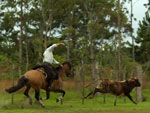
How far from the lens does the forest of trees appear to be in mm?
32644

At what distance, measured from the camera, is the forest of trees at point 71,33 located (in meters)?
32.6

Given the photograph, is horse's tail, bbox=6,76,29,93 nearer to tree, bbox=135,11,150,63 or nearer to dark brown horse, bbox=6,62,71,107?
dark brown horse, bbox=6,62,71,107

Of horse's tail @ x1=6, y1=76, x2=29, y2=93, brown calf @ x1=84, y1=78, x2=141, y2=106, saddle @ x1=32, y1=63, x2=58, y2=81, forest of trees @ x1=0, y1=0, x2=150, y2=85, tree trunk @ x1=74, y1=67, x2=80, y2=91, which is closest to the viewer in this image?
horse's tail @ x1=6, y1=76, x2=29, y2=93

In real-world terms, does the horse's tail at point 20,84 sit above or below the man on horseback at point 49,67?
below

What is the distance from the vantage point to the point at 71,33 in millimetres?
39469

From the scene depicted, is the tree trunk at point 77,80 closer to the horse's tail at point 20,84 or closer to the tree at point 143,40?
the horse's tail at point 20,84

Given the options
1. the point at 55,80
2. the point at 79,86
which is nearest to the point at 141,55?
the point at 79,86

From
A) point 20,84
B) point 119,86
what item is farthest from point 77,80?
point 20,84

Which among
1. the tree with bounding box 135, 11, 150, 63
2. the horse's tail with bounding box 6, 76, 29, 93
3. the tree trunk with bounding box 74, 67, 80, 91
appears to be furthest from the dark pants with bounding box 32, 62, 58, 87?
the tree with bounding box 135, 11, 150, 63

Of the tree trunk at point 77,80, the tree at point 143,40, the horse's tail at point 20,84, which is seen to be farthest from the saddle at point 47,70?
the tree at point 143,40

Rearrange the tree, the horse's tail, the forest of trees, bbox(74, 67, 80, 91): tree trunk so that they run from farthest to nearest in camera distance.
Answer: the tree
the forest of trees
bbox(74, 67, 80, 91): tree trunk
the horse's tail

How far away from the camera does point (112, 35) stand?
4528 cm

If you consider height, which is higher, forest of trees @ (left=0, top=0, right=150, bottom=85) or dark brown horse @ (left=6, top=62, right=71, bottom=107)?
forest of trees @ (left=0, top=0, right=150, bottom=85)

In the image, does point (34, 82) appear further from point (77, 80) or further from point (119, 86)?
point (77, 80)
